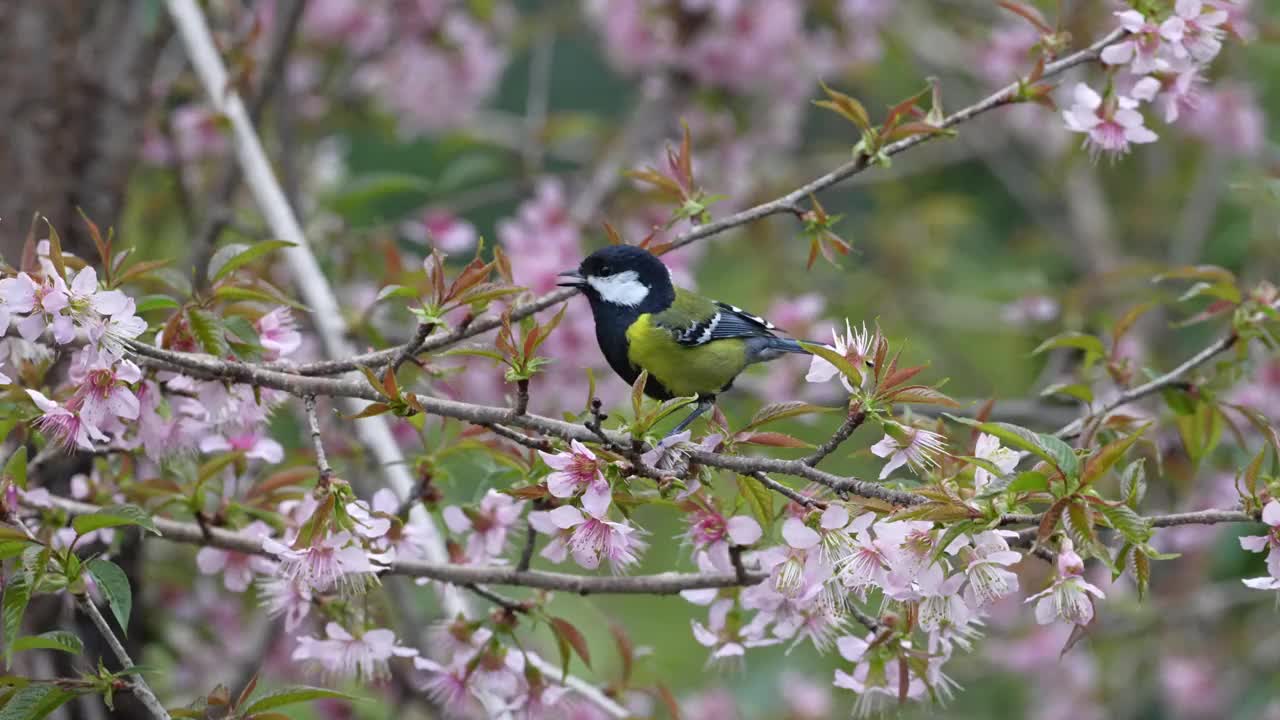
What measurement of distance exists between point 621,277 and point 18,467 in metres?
1.24

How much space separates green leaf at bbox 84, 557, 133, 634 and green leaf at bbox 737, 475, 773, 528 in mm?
877

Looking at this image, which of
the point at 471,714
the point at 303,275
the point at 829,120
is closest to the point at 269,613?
the point at 303,275

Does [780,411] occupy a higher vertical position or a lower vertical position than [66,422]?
lower

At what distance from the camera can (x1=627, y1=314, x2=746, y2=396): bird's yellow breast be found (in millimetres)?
2703

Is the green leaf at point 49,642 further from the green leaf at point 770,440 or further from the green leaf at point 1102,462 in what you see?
the green leaf at point 1102,462

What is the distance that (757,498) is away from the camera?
1922 millimetres

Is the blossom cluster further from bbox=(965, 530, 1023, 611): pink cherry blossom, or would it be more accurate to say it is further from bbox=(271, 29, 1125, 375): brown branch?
bbox=(965, 530, 1023, 611): pink cherry blossom

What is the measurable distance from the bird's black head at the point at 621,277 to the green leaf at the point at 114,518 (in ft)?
3.63

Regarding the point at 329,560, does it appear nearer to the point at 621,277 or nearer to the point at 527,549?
the point at 527,549

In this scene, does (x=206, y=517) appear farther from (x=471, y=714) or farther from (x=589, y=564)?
(x=471, y=714)

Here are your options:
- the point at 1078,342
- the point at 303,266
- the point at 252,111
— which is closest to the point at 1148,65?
the point at 1078,342

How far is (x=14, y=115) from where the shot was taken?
3.09m

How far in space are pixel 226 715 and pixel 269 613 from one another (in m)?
0.18

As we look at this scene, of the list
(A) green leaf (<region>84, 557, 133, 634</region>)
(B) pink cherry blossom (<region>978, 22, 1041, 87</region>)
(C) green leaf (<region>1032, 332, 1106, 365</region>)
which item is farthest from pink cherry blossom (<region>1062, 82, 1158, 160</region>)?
(B) pink cherry blossom (<region>978, 22, 1041, 87</region>)
